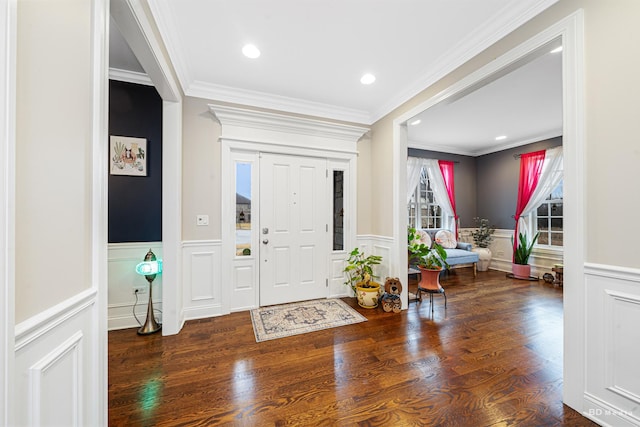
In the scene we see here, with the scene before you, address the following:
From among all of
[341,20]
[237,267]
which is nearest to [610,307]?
→ [341,20]

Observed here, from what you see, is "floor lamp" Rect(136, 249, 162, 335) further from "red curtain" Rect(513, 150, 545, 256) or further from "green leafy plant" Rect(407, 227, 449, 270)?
"red curtain" Rect(513, 150, 545, 256)

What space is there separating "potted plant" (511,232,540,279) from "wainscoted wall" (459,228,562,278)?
0.54 feet

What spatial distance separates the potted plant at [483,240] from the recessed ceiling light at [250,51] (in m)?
5.32

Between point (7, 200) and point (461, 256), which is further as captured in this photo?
point (461, 256)

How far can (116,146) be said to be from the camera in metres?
2.54

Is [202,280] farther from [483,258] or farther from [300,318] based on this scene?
[483,258]

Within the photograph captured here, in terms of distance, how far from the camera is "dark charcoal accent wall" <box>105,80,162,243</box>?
2.54m

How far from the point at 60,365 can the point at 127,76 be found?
2.82 metres

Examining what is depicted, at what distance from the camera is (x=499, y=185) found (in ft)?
17.9

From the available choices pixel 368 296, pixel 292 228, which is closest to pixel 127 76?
pixel 292 228

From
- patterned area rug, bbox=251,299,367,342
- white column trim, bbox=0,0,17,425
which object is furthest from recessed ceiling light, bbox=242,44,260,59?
patterned area rug, bbox=251,299,367,342

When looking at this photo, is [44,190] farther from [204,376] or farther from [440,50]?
[440,50]

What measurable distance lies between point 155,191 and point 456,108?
4118 millimetres

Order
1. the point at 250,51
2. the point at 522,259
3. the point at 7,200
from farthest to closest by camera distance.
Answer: the point at 522,259 → the point at 250,51 → the point at 7,200
